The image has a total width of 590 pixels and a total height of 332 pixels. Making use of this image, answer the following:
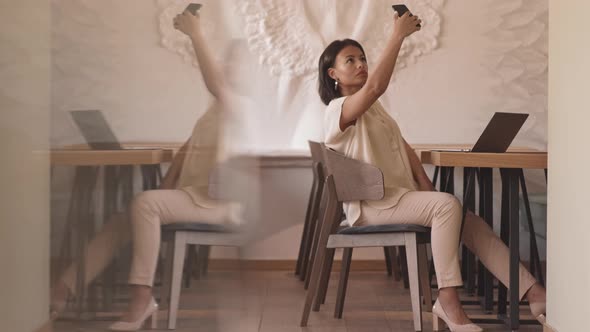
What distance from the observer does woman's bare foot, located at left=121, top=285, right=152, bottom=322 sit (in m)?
0.31

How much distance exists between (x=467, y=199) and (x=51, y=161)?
100 inches

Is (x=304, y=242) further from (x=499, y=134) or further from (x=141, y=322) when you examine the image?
(x=141, y=322)

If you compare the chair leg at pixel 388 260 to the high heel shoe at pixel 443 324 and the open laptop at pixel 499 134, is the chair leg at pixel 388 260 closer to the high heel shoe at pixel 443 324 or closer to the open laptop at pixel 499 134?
the open laptop at pixel 499 134

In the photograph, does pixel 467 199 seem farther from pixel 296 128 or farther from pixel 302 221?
pixel 296 128

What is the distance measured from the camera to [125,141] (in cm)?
31

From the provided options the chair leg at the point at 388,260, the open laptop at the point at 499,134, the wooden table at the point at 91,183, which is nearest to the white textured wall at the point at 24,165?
the wooden table at the point at 91,183

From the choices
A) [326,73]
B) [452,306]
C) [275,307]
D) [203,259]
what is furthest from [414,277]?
[203,259]

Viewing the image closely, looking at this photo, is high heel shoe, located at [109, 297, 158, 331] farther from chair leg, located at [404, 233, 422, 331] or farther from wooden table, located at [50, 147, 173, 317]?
chair leg, located at [404, 233, 422, 331]

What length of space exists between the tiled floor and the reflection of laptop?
0.19ft

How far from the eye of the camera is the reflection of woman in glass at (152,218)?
1.03 ft

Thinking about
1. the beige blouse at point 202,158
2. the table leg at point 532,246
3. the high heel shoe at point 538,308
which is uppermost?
the beige blouse at point 202,158

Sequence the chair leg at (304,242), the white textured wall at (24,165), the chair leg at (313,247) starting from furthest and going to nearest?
1. the chair leg at (304,242)
2. the chair leg at (313,247)
3. the white textured wall at (24,165)

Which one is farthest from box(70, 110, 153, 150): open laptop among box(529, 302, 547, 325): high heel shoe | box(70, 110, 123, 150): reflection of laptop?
box(529, 302, 547, 325): high heel shoe

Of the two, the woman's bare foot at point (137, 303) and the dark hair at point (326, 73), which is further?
the dark hair at point (326, 73)
